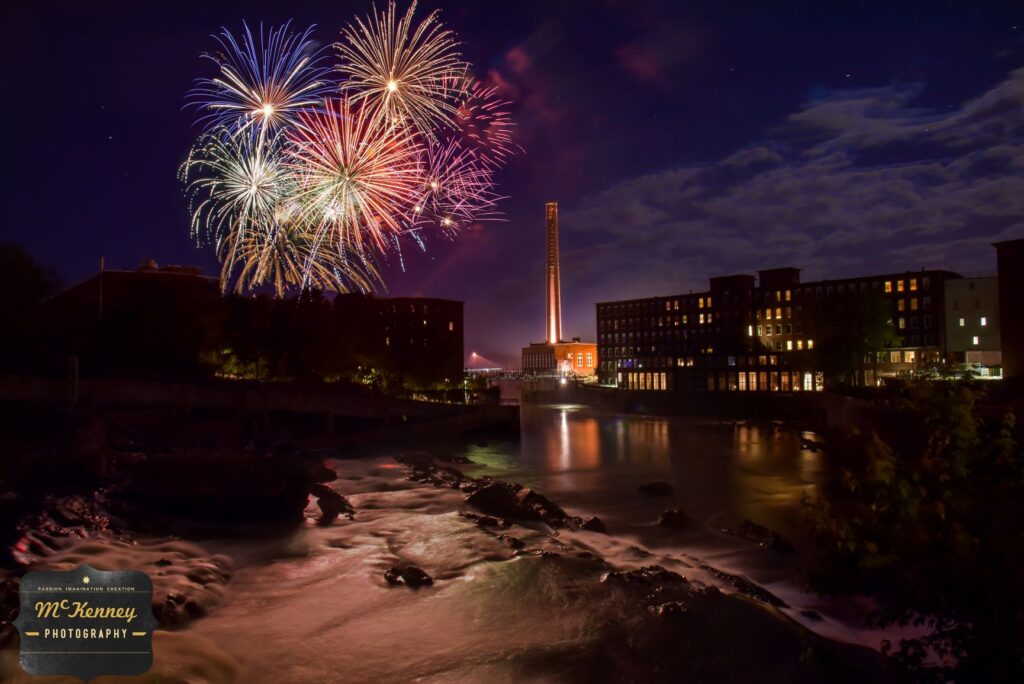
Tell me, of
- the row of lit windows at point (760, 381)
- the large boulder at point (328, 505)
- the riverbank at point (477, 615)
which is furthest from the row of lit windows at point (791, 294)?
the riverbank at point (477, 615)

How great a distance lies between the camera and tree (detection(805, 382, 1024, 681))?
22.1ft

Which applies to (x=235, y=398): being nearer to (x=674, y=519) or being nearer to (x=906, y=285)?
(x=674, y=519)

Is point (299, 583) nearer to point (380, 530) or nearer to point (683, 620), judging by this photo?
point (380, 530)

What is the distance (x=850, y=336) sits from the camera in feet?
232

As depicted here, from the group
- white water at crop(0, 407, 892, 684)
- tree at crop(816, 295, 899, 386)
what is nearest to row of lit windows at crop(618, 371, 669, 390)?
tree at crop(816, 295, 899, 386)

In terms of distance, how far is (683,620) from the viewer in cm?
1371

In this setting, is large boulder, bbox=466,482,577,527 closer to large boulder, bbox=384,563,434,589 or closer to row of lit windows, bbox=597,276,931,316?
large boulder, bbox=384,563,434,589

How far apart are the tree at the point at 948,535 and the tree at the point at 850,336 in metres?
69.3

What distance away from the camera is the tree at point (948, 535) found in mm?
6723

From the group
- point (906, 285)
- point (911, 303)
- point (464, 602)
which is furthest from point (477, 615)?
point (906, 285)

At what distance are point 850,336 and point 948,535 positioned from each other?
7080cm

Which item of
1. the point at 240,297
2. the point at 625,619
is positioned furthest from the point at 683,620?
the point at 240,297

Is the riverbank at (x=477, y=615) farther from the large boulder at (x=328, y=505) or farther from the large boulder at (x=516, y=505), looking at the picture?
the large boulder at (x=516, y=505)

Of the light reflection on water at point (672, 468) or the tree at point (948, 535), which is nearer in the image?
the tree at point (948, 535)
